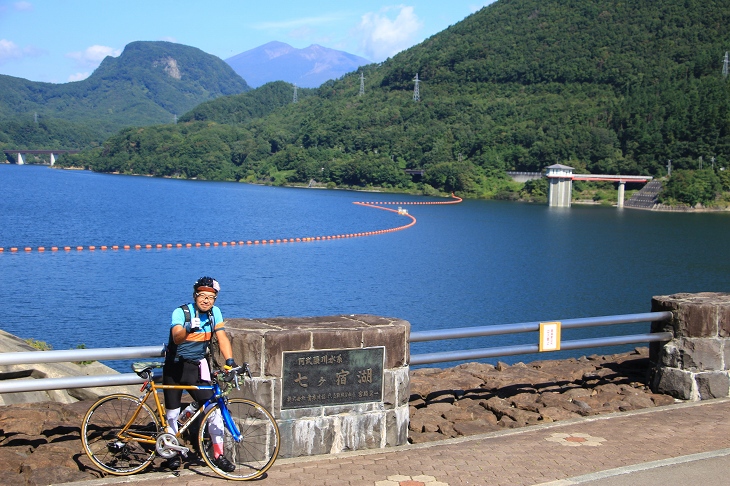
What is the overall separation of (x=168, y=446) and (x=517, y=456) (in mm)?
3405

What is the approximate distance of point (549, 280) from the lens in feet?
146

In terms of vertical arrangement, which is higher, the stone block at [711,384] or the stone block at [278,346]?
the stone block at [278,346]

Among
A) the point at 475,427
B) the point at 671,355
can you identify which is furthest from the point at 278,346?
the point at 671,355

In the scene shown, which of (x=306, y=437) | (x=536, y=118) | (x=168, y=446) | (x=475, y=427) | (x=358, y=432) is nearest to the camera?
(x=168, y=446)

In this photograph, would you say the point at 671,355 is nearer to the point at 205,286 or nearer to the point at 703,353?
the point at 703,353

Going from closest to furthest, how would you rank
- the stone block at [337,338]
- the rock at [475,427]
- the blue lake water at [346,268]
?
1. the stone block at [337,338]
2. the rock at [475,427]
3. the blue lake water at [346,268]

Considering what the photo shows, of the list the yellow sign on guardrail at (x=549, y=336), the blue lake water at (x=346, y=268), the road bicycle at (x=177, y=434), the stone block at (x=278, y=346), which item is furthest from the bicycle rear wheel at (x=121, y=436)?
the blue lake water at (x=346, y=268)

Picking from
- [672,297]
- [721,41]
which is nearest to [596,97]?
[721,41]

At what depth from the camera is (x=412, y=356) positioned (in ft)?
29.6

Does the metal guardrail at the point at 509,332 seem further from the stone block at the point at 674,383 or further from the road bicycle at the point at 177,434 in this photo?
the road bicycle at the point at 177,434

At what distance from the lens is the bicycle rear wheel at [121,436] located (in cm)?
747

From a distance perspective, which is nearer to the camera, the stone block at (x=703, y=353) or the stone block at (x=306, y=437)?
the stone block at (x=306, y=437)

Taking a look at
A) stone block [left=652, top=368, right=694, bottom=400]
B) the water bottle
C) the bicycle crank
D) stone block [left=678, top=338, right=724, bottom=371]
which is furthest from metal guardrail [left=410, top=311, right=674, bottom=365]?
the bicycle crank

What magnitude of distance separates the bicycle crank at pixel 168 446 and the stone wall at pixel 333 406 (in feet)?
2.51
